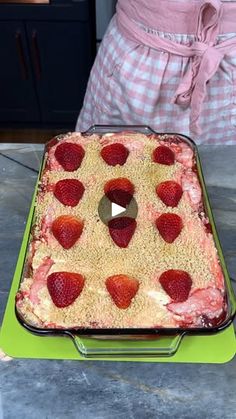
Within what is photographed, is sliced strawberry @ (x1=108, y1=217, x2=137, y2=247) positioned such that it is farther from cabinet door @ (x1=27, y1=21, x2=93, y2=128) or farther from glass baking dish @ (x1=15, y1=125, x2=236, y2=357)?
cabinet door @ (x1=27, y1=21, x2=93, y2=128)

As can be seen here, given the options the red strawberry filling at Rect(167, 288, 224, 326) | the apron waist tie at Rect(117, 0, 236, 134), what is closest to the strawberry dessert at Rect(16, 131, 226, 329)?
the red strawberry filling at Rect(167, 288, 224, 326)

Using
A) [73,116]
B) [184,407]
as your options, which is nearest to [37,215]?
[184,407]

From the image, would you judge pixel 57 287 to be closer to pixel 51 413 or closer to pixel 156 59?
A: pixel 51 413

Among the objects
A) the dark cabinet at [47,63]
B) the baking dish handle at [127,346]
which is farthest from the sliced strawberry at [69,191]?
the dark cabinet at [47,63]
